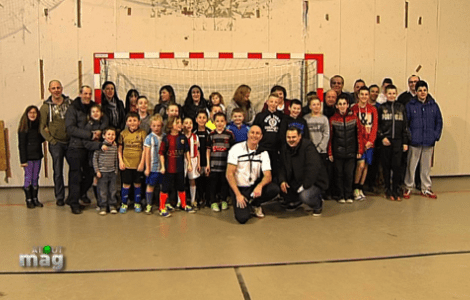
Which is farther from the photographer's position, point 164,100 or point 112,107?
point 164,100

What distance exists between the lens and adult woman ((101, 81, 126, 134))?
5.68 m

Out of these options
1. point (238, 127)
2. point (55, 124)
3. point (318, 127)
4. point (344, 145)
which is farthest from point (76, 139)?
point (344, 145)

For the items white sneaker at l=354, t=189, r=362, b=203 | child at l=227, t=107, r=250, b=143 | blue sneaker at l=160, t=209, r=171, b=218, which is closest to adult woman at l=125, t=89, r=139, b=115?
child at l=227, t=107, r=250, b=143

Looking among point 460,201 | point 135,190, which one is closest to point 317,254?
point 135,190

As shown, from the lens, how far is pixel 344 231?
4.45m

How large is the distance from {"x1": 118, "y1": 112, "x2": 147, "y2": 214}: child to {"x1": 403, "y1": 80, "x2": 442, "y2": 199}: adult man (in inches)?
147

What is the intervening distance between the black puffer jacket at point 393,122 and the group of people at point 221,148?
1cm

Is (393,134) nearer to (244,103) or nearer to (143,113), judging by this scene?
(244,103)

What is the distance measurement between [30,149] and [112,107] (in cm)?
118

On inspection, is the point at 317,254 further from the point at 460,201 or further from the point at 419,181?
the point at 419,181

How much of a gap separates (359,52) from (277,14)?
1587 millimetres

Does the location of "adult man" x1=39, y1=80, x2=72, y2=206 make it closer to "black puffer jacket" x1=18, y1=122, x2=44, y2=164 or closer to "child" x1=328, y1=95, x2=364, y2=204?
"black puffer jacket" x1=18, y1=122, x2=44, y2=164

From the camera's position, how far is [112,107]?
5.74 meters

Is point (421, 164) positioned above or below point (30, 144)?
below
